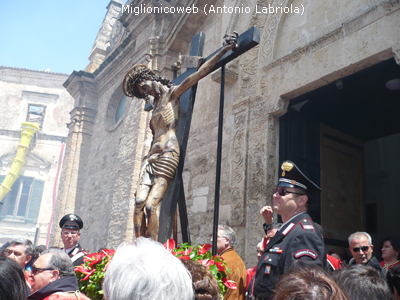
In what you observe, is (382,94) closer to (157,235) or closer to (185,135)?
(185,135)

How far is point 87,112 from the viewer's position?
15.2 meters

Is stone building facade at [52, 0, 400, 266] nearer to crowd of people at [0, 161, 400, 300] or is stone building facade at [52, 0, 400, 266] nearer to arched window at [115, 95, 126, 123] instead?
crowd of people at [0, 161, 400, 300]

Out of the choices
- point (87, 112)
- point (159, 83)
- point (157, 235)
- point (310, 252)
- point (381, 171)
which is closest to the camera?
point (310, 252)

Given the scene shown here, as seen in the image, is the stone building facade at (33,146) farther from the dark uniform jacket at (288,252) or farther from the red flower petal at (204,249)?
the dark uniform jacket at (288,252)

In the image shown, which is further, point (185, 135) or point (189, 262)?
point (185, 135)

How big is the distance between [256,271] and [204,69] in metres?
2.15

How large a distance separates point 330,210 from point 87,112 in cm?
1105

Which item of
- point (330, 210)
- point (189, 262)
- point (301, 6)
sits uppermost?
point (301, 6)

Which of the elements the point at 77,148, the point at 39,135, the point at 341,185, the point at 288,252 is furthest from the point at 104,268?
the point at 39,135

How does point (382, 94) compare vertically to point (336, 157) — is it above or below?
above

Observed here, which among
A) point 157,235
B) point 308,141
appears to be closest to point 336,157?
point 308,141

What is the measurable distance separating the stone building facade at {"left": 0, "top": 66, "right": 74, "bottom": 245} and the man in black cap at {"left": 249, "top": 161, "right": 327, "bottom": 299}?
2552 centimetres

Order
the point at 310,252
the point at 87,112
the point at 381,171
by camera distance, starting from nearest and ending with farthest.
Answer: the point at 310,252, the point at 381,171, the point at 87,112

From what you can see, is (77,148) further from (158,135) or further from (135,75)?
(158,135)
